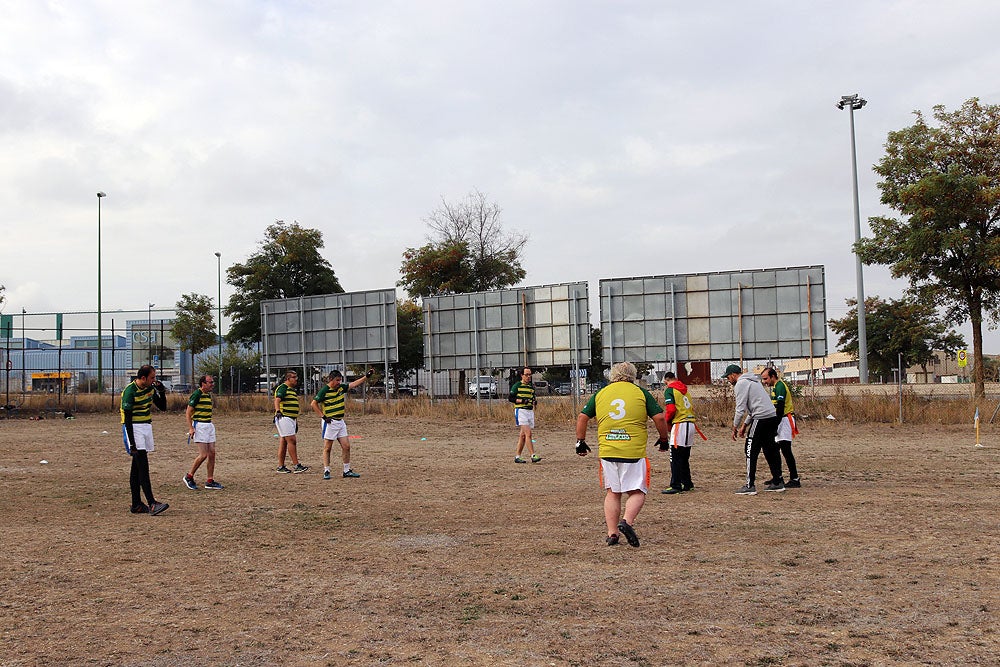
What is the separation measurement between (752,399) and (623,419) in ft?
13.4

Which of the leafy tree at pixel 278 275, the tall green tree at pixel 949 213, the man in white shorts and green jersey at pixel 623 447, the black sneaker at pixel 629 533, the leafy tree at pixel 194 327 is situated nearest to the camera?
the black sneaker at pixel 629 533

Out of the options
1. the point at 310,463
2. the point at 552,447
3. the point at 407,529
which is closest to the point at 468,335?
the point at 552,447

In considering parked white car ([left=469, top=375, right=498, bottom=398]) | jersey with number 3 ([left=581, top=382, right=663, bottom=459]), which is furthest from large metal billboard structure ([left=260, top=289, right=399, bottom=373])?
jersey with number 3 ([left=581, top=382, right=663, bottom=459])

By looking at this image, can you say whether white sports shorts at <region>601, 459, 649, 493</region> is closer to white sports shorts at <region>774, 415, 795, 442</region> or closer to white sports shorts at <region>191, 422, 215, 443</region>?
white sports shorts at <region>774, 415, 795, 442</region>

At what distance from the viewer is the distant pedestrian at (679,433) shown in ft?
40.0

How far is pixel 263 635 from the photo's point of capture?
572 cm

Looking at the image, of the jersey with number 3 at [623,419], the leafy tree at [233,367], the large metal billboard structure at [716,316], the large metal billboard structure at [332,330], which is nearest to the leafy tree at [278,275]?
the leafy tree at [233,367]

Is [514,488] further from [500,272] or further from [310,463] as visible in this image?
[500,272]

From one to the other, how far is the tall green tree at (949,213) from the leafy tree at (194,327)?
34383 mm

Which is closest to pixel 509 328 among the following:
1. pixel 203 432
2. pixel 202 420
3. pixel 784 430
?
pixel 202 420

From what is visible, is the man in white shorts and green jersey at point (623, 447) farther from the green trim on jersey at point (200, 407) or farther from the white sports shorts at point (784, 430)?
the green trim on jersey at point (200, 407)

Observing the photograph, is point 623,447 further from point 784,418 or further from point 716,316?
point 716,316

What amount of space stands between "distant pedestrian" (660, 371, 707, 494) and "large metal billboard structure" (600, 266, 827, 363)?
17.2 metres

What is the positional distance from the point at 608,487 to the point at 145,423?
20.3ft
